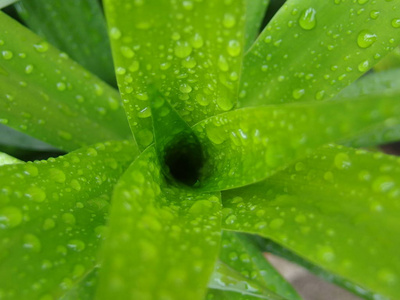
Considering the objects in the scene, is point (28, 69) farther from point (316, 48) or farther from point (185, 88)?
point (316, 48)

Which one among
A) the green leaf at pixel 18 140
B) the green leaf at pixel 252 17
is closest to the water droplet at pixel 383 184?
the green leaf at pixel 252 17

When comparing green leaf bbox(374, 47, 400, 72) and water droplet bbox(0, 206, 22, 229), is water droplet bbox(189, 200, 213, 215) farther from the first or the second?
green leaf bbox(374, 47, 400, 72)

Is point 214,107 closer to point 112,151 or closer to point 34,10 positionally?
point 112,151

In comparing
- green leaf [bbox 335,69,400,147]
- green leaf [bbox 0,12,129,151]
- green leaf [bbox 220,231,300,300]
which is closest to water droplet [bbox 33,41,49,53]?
green leaf [bbox 0,12,129,151]

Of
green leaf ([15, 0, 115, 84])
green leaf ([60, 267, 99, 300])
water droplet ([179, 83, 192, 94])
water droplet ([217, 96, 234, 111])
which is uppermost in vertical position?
green leaf ([15, 0, 115, 84])

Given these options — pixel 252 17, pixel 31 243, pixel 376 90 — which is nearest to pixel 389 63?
pixel 376 90

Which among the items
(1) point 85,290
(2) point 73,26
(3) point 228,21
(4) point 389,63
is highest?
(4) point 389,63

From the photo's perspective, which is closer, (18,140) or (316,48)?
(316,48)
